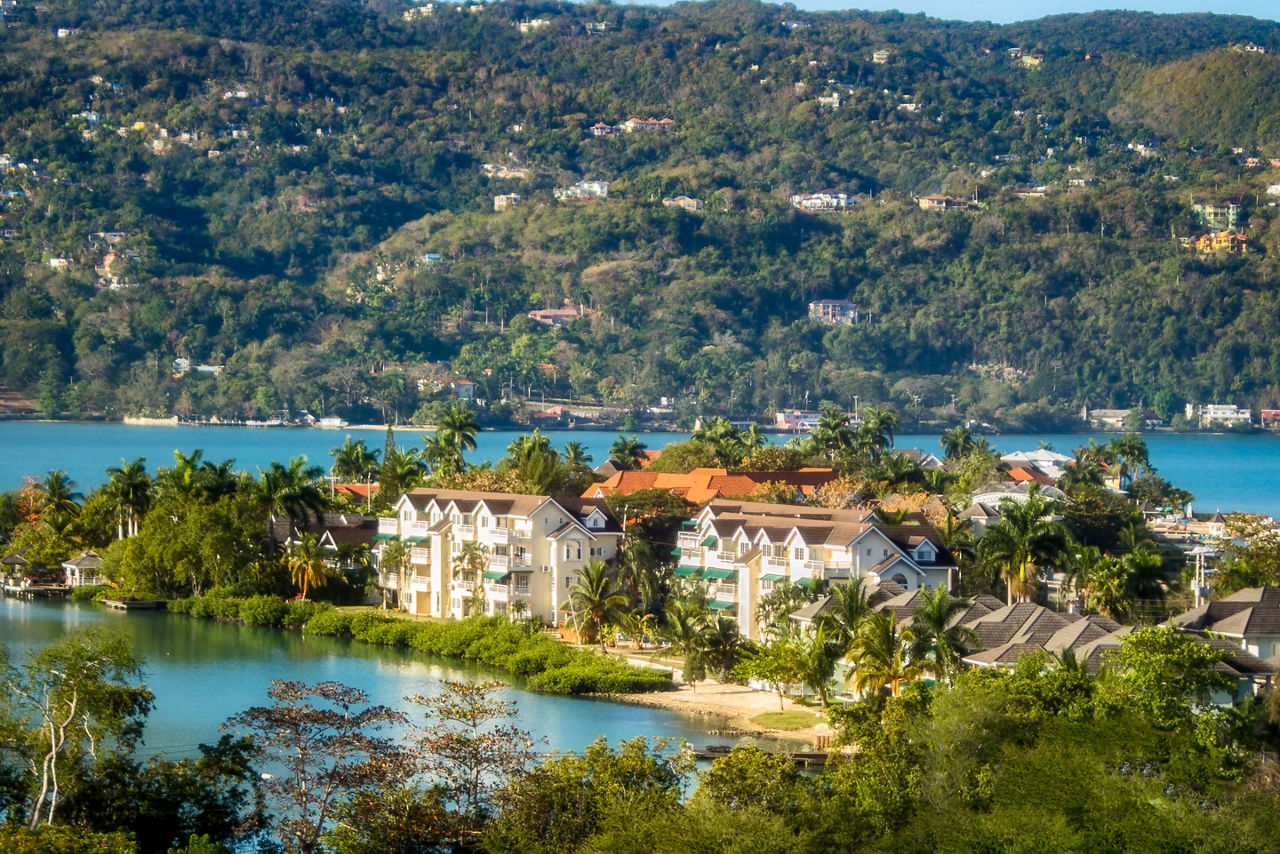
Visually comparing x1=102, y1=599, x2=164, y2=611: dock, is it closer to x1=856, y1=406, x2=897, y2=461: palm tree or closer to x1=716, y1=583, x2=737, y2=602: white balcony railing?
x1=716, y1=583, x2=737, y2=602: white balcony railing

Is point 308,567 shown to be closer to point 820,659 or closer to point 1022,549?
point 1022,549

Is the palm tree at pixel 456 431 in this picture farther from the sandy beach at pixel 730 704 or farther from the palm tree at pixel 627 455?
the sandy beach at pixel 730 704

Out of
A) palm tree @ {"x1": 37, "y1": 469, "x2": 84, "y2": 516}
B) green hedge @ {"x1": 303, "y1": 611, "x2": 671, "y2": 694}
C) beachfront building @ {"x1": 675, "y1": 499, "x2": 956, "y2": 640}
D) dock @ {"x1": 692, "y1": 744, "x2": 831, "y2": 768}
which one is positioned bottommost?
dock @ {"x1": 692, "y1": 744, "x2": 831, "y2": 768}

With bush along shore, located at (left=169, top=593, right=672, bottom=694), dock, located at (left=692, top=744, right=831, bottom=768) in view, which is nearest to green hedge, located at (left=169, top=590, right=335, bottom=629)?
bush along shore, located at (left=169, top=593, right=672, bottom=694)

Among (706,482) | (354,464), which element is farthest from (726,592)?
(354,464)

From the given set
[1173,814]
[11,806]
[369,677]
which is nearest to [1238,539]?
[369,677]

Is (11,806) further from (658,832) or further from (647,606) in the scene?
(647,606)
